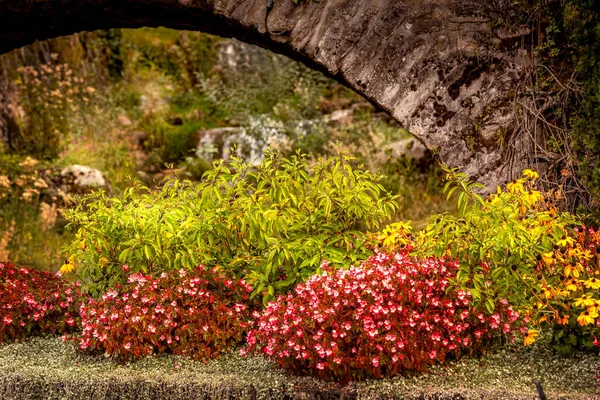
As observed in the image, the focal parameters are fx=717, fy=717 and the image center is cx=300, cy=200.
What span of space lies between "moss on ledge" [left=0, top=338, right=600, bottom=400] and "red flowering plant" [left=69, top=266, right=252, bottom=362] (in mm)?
107

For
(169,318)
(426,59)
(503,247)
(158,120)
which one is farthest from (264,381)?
(158,120)

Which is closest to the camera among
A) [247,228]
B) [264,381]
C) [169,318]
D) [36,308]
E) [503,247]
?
[264,381]

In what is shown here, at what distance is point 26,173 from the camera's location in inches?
375

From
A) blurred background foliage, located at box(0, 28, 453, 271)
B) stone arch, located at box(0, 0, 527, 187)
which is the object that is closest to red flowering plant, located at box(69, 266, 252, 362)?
stone arch, located at box(0, 0, 527, 187)

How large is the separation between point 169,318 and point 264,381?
0.80 m

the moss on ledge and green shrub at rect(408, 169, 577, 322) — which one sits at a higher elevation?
green shrub at rect(408, 169, 577, 322)

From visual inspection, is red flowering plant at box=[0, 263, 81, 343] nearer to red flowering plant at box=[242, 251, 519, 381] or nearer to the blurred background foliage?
red flowering plant at box=[242, 251, 519, 381]

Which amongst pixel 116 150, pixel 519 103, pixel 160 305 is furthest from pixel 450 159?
pixel 116 150

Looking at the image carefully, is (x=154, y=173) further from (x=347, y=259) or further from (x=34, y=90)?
(x=347, y=259)

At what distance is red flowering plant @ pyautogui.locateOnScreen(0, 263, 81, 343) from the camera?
461 cm

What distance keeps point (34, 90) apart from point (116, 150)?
1508 millimetres

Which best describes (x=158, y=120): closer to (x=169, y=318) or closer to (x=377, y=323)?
(x=169, y=318)

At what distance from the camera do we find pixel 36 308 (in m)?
4.68

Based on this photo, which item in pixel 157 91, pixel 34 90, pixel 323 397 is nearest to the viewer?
pixel 323 397
